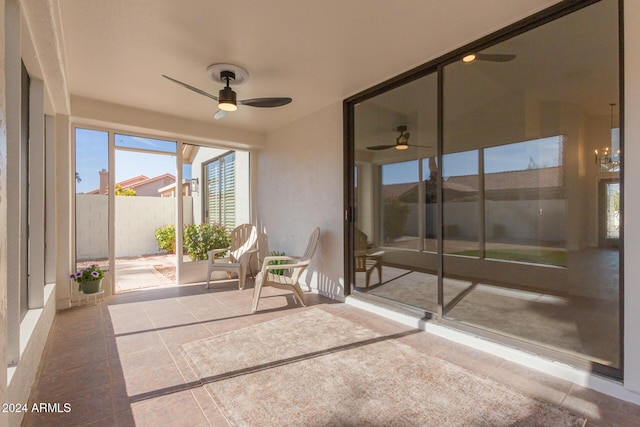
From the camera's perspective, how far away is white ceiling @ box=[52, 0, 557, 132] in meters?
2.23

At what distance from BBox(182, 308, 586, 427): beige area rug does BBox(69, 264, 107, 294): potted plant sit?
222 cm

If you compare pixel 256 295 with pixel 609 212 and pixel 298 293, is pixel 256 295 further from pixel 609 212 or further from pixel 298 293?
pixel 609 212

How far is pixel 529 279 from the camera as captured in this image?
9.47ft

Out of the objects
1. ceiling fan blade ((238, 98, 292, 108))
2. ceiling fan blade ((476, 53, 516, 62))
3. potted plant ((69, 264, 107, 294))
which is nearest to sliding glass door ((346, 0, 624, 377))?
ceiling fan blade ((476, 53, 516, 62))

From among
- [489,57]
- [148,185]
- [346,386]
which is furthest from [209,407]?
[148,185]

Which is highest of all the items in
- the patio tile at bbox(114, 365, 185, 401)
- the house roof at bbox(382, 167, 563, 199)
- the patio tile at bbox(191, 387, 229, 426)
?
the house roof at bbox(382, 167, 563, 199)

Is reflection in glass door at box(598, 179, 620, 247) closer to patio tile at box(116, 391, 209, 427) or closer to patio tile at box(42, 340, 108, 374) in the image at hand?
patio tile at box(116, 391, 209, 427)

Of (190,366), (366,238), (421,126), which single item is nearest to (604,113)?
(421,126)

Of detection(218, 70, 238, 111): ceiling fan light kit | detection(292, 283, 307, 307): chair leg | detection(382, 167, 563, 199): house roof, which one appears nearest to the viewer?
detection(382, 167, 563, 199): house roof

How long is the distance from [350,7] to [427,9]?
22.9 inches

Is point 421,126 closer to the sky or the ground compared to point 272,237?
closer to the sky

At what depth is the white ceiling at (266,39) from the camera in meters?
2.23

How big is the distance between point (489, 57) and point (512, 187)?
120cm

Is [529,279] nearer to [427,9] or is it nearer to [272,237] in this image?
[427,9]
